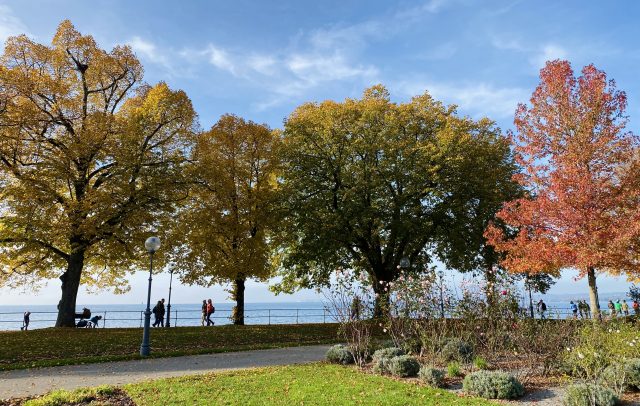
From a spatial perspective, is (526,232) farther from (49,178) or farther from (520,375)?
(49,178)

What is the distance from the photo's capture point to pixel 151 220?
64.8 feet

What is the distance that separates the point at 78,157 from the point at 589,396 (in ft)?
61.5

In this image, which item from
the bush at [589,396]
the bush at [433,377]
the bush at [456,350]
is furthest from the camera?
the bush at [456,350]

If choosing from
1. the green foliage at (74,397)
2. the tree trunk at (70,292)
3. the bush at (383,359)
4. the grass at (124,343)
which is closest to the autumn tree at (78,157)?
the tree trunk at (70,292)

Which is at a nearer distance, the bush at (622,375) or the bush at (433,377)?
the bush at (622,375)

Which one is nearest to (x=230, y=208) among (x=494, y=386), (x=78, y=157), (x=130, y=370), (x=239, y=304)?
(x=239, y=304)

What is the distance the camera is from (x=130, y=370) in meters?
10.6

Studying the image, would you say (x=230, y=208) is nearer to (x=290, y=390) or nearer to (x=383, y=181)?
(x=383, y=181)

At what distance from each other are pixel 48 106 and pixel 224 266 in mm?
10430

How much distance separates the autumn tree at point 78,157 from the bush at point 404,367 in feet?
43.7

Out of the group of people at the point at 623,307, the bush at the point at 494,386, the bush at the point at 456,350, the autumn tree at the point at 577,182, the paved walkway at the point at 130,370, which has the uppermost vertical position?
the autumn tree at the point at 577,182

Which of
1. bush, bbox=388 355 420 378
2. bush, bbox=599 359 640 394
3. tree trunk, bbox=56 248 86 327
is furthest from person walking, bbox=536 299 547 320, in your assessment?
tree trunk, bbox=56 248 86 327

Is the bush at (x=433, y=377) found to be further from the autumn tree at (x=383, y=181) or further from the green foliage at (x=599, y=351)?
the autumn tree at (x=383, y=181)

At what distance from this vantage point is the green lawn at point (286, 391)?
7133 mm
